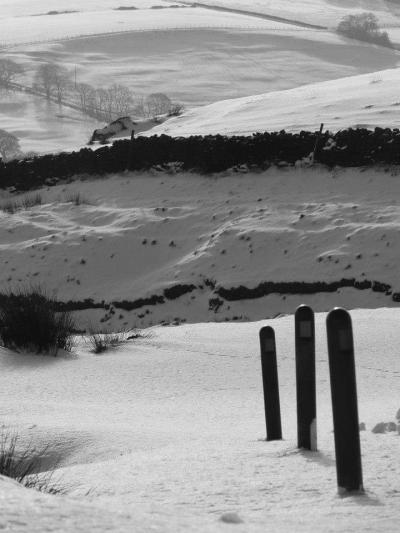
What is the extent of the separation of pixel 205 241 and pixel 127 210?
284 centimetres

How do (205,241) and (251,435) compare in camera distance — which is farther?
(205,241)

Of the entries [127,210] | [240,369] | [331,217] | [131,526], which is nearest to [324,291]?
[331,217]

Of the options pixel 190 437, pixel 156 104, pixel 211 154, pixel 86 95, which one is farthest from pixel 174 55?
pixel 190 437

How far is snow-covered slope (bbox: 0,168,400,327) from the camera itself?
1631cm

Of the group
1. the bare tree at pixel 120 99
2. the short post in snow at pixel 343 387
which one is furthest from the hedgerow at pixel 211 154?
the bare tree at pixel 120 99

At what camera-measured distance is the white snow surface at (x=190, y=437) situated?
116 inches

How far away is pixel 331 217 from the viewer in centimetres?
1794

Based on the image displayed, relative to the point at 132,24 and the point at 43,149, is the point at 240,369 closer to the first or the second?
the point at 43,149

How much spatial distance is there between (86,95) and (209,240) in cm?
6305

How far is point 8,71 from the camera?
279ft

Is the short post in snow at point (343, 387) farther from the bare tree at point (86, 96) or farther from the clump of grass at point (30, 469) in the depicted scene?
the bare tree at point (86, 96)

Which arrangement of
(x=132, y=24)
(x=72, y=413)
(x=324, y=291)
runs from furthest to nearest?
(x=132, y=24) < (x=324, y=291) < (x=72, y=413)

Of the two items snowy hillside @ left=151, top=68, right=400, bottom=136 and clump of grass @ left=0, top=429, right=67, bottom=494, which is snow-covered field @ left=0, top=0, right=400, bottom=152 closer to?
snowy hillside @ left=151, top=68, right=400, bottom=136

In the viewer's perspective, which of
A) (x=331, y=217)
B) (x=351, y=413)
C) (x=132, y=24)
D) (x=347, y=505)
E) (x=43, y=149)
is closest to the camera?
(x=347, y=505)
